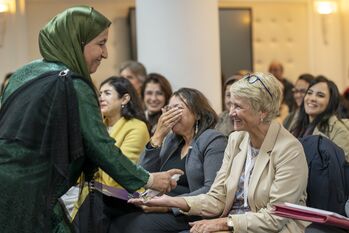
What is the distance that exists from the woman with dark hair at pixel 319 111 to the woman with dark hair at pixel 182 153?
1.01m

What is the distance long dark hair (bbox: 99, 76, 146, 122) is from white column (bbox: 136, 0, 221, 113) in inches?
34.1

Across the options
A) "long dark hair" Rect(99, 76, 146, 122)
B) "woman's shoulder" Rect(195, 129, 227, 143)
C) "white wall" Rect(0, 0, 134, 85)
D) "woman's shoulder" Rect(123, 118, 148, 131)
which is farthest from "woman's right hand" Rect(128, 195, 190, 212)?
"white wall" Rect(0, 0, 134, 85)

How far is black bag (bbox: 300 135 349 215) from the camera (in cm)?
322

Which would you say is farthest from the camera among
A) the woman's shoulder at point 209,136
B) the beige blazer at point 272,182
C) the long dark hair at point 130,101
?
the long dark hair at point 130,101

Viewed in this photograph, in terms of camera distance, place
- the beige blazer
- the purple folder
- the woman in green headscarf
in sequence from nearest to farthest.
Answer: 1. the woman in green headscarf
2. the beige blazer
3. the purple folder

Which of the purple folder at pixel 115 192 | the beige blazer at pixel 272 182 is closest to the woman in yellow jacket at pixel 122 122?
the purple folder at pixel 115 192

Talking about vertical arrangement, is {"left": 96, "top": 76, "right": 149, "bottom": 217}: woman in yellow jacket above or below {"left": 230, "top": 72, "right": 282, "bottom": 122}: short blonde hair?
below

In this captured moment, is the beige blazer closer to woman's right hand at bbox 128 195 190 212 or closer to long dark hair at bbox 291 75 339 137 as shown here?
woman's right hand at bbox 128 195 190 212

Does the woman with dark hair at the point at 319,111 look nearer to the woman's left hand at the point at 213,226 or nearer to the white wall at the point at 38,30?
the woman's left hand at the point at 213,226

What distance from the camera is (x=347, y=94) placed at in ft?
22.8

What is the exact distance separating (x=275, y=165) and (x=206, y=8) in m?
2.63

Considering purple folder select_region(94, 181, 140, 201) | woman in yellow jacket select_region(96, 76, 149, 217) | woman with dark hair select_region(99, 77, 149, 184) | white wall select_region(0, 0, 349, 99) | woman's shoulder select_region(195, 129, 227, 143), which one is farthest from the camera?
white wall select_region(0, 0, 349, 99)

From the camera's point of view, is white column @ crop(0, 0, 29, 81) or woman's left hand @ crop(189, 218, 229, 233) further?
white column @ crop(0, 0, 29, 81)

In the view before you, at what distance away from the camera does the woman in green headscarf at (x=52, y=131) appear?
2.48 metres
